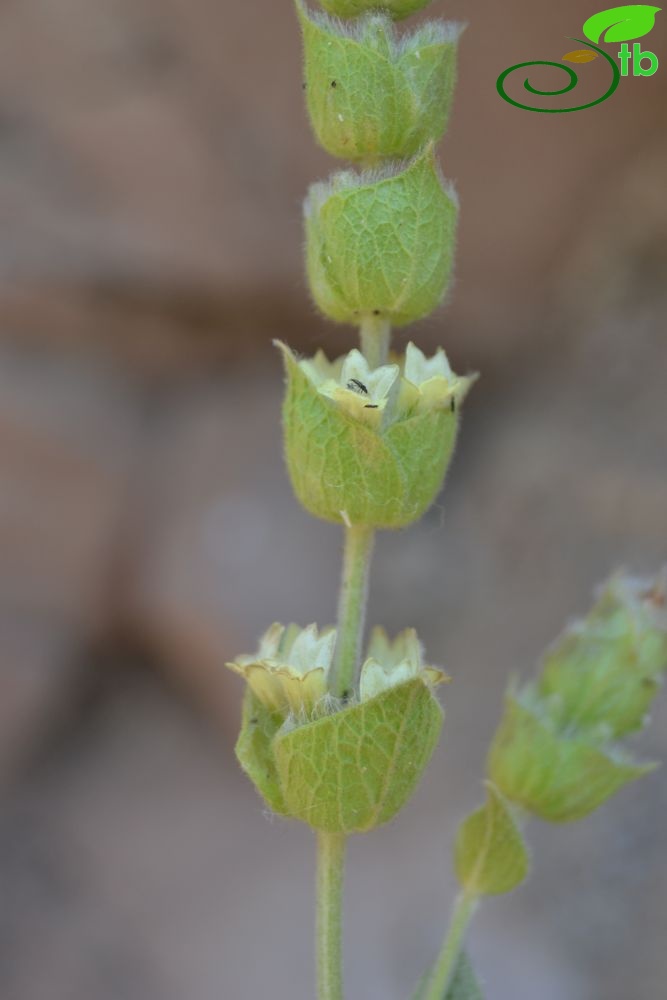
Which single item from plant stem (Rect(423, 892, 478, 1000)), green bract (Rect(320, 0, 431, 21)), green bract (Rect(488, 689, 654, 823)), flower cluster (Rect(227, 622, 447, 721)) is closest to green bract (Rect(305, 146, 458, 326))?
green bract (Rect(320, 0, 431, 21))

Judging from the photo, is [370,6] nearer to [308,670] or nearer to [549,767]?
[308,670]

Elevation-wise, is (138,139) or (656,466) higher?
(138,139)

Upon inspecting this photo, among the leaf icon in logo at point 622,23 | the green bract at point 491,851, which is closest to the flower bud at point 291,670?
the green bract at point 491,851

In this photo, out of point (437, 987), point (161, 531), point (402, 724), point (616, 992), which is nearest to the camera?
point (402, 724)

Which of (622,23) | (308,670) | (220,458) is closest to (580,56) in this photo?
(622,23)

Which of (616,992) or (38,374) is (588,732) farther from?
(38,374)

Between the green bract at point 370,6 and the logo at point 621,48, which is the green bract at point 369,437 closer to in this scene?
the green bract at point 370,6

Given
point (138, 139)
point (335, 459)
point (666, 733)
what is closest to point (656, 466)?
point (666, 733)
